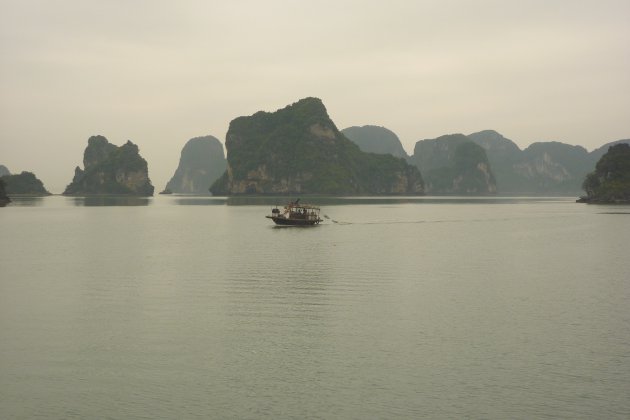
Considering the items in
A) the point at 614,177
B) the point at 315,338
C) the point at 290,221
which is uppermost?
the point at 614,177

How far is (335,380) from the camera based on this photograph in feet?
53.6

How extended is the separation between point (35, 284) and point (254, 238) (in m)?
32.2

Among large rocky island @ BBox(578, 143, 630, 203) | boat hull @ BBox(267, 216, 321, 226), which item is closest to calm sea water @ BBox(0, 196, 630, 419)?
boat hull @ BBox(267, 216, 321, 226)

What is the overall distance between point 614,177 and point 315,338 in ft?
516

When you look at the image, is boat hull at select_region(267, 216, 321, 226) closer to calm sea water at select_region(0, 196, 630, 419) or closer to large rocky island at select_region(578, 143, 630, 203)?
calm sea water at select_region(0, 196, 630, 419)

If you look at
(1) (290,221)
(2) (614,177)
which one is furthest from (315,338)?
(2) (614,177)

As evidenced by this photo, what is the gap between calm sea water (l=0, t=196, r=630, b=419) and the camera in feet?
48.5

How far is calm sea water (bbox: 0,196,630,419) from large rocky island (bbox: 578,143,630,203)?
121 metres

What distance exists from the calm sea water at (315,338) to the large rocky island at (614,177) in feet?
397

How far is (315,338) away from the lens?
67.7 feet

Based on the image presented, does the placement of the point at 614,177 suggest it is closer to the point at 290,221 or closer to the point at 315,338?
the point at 290,221

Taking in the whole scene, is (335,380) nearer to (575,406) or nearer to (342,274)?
(575,406)

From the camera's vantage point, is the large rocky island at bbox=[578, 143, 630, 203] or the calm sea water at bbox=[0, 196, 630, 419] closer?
the calm sea water at bbox=[0, 196, 630, 419]

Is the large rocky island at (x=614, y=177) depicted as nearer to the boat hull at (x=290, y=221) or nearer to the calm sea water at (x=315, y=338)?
the boat hull at (x=290, y=221)
